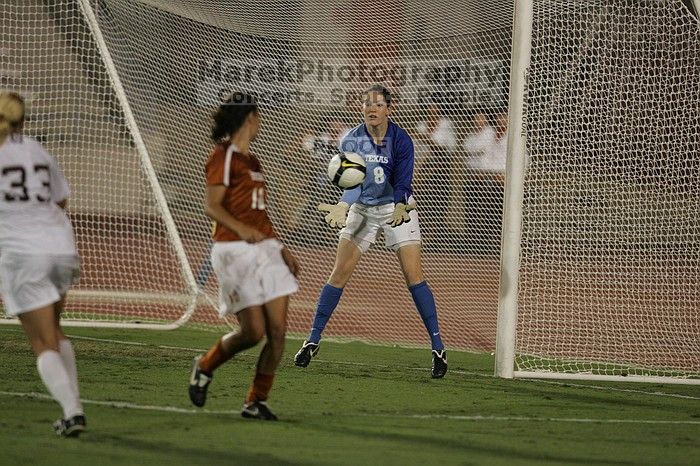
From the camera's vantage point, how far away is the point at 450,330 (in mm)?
13602

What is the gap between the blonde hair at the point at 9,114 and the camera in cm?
635

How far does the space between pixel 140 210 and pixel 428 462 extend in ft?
25.6

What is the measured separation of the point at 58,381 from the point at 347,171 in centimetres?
377

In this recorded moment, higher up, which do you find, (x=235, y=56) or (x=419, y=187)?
(x=235, y=56)

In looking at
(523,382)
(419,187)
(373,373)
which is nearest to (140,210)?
(419,187)

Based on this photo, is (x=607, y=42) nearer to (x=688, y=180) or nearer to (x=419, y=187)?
(x=688, y=180)

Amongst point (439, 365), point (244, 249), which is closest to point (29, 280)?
point (244, 249)

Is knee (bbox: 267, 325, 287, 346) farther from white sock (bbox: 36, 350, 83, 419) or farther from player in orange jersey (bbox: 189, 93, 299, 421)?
white sock (bbox: 36, 350, 83, 419)

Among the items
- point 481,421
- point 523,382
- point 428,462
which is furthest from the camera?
point 523,382

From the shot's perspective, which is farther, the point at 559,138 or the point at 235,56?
the point at 235,56

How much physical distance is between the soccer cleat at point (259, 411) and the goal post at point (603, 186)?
3278 millimetres

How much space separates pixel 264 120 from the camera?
13.9 metres

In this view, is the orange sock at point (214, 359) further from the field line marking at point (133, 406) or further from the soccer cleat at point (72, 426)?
the soccer cleat at point (72, 426)

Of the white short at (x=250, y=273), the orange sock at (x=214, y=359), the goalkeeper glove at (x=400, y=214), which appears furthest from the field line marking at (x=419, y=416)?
the goalkeeper glove at (x=400, y=214)
